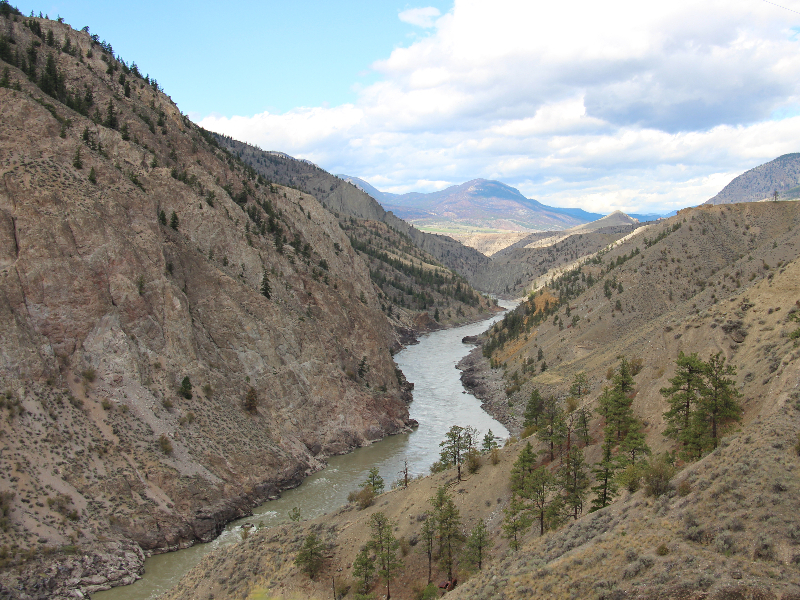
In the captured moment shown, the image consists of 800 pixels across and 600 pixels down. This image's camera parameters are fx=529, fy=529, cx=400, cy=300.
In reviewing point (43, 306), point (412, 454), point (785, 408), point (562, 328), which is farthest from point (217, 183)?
point (785, 408)

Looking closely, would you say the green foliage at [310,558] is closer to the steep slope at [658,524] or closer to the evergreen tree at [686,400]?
the steep slope at [658,524]

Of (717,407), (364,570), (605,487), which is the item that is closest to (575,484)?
(605,487)

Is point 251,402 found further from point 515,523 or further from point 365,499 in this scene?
point 515,523

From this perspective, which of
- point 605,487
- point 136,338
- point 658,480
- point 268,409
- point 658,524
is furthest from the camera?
point 268,409

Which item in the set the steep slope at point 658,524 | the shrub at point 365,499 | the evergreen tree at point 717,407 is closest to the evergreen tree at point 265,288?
the shrub at point 365,499

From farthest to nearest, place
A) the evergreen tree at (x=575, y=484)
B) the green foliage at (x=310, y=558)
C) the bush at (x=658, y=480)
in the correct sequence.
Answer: the green foliage at (x=310, y=558), the evergreen tree at (x=575, y=484), the bush at (x=658, y=480)

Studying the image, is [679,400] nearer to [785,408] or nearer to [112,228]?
[785,408]

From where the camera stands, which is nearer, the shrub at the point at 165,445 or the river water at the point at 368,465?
the river water at the point at 368,465
